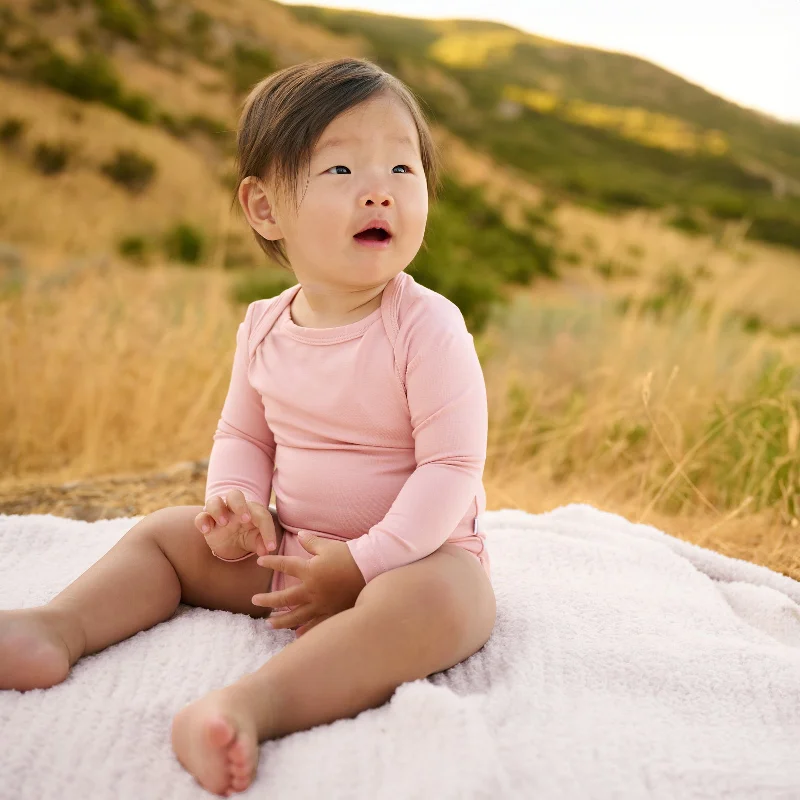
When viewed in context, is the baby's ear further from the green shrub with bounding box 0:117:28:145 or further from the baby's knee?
the green shrub with bounding box 0:117:28:145

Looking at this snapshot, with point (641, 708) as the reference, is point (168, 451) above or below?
below

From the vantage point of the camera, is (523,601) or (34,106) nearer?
(523,601)

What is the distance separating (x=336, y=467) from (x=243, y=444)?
26 cm

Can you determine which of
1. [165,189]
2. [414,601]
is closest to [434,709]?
[414,601]

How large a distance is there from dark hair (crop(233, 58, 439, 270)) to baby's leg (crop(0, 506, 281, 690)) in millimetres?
655

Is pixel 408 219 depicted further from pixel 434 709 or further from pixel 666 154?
pixel 666 154

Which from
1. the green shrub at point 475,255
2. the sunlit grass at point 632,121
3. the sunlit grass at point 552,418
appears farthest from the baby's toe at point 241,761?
the sunlit grass at point 632,121

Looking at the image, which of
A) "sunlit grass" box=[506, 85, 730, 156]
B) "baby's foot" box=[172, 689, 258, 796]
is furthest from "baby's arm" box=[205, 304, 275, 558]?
"sunlit grass" box=[506, 85, 730, 156]

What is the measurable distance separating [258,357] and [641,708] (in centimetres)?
92

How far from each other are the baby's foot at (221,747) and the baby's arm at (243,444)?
0.57 meters

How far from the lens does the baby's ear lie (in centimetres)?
155

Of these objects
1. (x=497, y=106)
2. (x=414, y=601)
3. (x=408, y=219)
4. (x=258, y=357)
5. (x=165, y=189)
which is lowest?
(x=165, y=189)

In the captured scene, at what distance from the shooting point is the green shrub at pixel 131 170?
1189 centimetres

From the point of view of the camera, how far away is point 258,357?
161 cm
